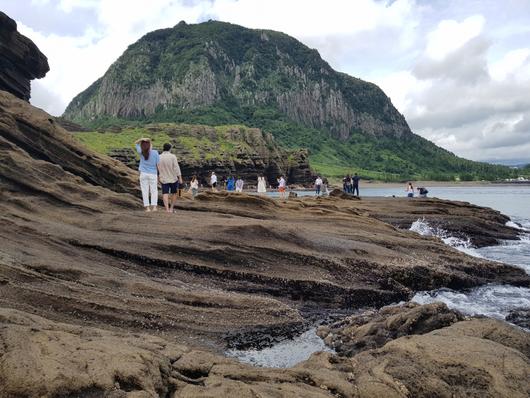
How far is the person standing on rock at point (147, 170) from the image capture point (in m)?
19.3

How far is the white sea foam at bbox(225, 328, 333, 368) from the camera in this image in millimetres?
10798

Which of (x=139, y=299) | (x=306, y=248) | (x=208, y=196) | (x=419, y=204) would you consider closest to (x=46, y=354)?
(x=139, y=299)

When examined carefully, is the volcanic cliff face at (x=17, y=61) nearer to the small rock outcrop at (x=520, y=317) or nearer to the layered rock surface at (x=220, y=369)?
the layered rock surface at (x=220, y=369)

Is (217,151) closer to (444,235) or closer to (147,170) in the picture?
(444,235)

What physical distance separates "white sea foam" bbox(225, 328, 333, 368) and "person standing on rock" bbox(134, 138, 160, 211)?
9.28 meters

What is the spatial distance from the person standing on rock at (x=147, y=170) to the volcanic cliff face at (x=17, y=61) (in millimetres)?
13436

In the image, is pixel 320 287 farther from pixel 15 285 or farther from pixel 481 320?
pixel 15 285

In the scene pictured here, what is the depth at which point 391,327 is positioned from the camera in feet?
36.2

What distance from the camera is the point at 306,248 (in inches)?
679

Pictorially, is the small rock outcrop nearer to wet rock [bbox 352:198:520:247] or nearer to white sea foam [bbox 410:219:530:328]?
white sea foam [bbox 410:219:530:328]

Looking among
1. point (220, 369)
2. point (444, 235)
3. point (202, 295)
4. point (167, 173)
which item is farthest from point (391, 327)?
point (444, 235)

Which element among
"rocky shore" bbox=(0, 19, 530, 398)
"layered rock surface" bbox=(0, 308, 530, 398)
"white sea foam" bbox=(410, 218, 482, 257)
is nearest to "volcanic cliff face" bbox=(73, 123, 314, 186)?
"white sea foam" bbox=(410, 218, 482, 257)

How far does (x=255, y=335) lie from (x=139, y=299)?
294cm

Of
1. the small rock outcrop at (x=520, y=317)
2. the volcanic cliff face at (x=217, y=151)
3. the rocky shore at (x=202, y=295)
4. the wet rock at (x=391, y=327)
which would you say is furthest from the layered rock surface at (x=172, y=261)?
the volcanic cliff face at (x=217, y=151)
